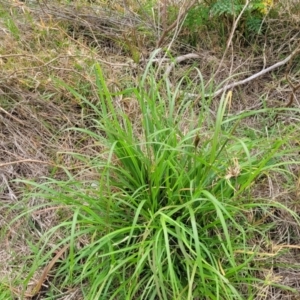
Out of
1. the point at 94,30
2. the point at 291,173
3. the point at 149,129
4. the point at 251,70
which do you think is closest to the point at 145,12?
the point at 94,30

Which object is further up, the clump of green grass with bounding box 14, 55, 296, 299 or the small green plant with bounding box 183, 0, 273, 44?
the small green plant with bounding box 183, 0, 273, 44

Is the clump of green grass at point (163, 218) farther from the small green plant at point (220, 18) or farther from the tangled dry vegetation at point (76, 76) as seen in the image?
the small green plant at point (220, 18)

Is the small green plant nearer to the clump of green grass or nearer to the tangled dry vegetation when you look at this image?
the tangled dry vegetation

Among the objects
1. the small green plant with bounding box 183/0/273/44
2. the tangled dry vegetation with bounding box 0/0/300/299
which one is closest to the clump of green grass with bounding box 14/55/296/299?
the tangled dry vegetation with bounding box 0/0/300/299

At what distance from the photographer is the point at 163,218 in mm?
1722

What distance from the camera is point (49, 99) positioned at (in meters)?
2.53

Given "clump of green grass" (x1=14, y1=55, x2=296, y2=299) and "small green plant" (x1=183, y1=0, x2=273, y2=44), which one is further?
"small green plant" (x1=183, y1=0, x2=273, y2=44)

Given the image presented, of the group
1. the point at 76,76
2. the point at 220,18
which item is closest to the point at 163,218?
the point at 76,76

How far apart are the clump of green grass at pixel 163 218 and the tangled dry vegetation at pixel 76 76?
0.14 m

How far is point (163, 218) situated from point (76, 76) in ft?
3.71

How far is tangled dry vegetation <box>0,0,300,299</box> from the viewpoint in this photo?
210 cm

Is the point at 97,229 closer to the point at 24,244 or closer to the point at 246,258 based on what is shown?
the point at 24,244

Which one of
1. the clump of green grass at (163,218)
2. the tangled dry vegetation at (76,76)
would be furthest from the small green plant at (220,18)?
the clump of green grass at (163,218)

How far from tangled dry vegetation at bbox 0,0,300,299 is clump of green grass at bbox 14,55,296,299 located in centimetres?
14
